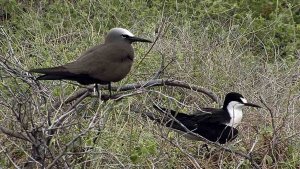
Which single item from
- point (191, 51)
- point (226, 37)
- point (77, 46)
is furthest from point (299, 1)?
point (77, 46)

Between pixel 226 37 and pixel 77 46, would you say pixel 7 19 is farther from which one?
pixel 226 37

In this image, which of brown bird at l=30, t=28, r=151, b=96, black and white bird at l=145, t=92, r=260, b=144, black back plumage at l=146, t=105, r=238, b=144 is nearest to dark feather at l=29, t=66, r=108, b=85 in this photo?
brown bird at l=30, t=28, r=151, b=96

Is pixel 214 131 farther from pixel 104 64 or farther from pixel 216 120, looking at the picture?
pixel 104 64

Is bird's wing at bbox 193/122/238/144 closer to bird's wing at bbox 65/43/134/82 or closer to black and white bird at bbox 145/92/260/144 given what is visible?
A: black and white bird at bbox 145/92/260/144

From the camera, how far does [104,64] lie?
14.2 ft

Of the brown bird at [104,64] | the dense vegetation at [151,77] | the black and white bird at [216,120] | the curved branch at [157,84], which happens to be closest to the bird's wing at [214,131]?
the black and white bird at [216,120]

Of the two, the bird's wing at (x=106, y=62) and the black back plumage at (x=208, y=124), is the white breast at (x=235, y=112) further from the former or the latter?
the bird's wing at (x=106, y=62)

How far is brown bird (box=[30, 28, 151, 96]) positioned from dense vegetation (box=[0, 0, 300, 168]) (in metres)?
0.14

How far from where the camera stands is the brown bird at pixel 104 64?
13.8 ft

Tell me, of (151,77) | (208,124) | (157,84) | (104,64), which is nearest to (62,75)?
(104,64)

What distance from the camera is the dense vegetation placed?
417cm

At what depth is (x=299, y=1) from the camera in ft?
25.8

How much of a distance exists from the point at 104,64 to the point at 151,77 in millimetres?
1527

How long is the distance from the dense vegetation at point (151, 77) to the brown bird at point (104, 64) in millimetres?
136
